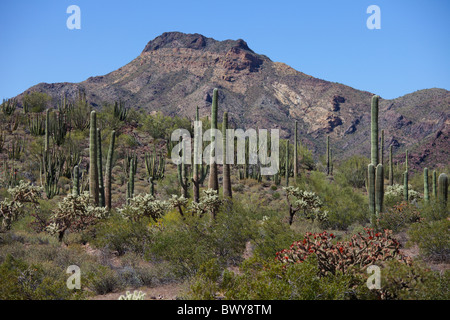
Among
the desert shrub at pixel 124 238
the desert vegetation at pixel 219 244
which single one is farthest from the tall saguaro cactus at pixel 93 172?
the desert shrub at pixel 124 238

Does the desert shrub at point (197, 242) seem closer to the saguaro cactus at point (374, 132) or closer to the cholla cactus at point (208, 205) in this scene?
the cholla cactus at point (208, 205)

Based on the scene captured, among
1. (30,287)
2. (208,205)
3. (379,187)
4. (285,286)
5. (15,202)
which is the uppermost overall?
(379,187)

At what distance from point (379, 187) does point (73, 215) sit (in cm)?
914

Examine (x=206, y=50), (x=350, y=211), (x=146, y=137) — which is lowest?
(x=350, y=211)

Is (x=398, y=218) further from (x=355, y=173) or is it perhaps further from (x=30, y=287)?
(x=355, y=173)

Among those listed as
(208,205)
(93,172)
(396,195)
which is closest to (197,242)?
(208,205)

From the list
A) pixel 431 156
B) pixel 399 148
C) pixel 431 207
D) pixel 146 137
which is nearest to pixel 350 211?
pixel 431 207

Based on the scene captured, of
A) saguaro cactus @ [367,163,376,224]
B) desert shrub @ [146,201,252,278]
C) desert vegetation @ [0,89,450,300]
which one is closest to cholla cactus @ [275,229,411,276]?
desert vegetation @ [0,89,450,300]

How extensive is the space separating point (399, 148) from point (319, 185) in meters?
59.5

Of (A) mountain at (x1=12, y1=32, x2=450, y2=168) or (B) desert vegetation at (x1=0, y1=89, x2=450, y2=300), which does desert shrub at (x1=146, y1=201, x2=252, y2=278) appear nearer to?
(B) desert vegetation at (x1=0, y1=89, x2=450, y2=300)

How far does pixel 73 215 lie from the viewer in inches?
410

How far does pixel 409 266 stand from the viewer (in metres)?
5.48

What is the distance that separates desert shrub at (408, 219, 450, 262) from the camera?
812 cm
